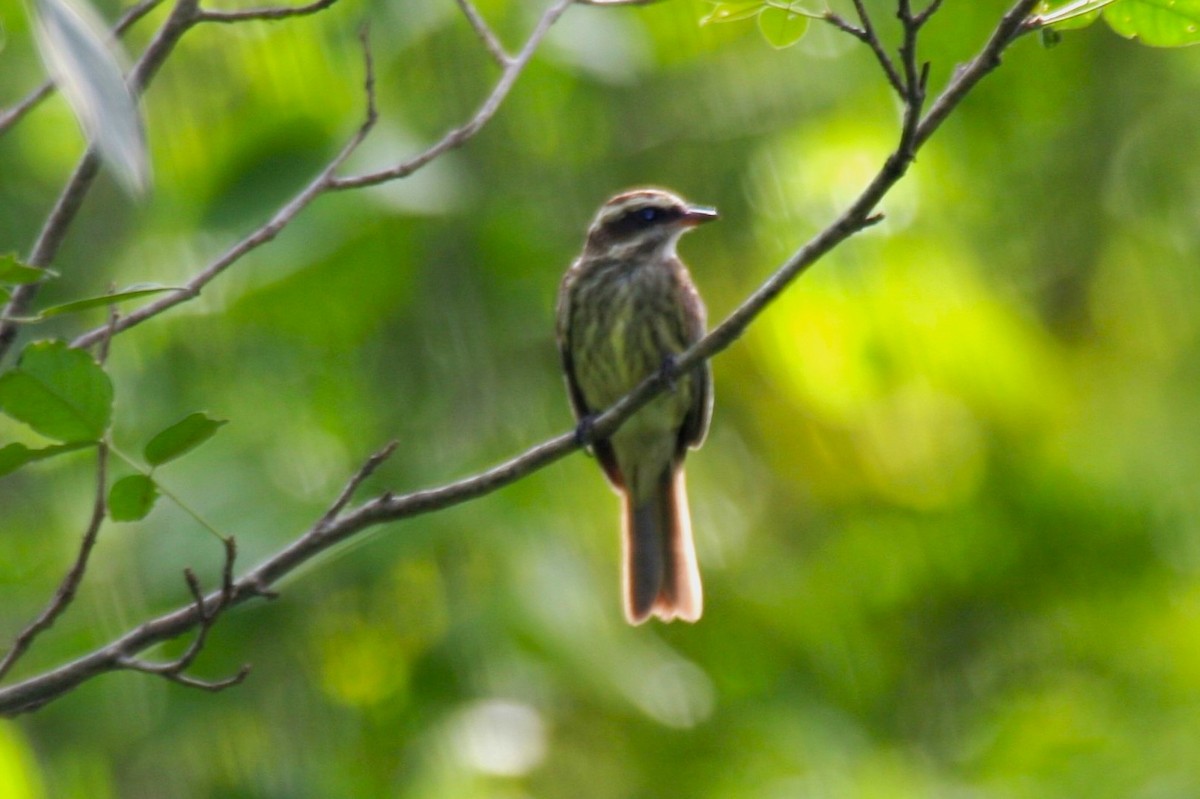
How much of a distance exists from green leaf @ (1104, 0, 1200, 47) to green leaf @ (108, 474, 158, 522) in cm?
178

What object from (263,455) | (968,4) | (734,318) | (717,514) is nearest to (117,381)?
(263,455)

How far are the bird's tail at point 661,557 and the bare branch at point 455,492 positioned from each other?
1912 mm

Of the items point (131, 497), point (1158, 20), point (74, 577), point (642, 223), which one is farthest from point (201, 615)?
point (642, 223)

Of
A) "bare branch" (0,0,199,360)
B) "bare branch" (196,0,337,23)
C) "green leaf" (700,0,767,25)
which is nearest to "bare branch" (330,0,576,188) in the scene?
"bare branch" (196,0,337,23)

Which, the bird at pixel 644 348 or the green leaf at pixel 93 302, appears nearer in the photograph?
the green leaf at pixel 93 302

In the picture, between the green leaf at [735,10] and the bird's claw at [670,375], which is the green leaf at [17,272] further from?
the bird's claw at [670,375]

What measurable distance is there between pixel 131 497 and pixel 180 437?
17 cm

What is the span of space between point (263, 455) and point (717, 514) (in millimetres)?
2162

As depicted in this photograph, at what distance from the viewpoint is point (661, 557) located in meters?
5.60

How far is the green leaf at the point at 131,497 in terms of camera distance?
103 inches

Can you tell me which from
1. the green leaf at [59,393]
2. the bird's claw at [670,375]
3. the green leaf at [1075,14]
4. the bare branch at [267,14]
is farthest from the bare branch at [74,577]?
the green leaf at [1075,14]

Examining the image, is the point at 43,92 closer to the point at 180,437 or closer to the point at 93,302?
the point at 180,437

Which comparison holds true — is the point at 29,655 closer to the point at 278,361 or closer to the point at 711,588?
the point at 278,361

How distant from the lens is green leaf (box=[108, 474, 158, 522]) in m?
2.61
